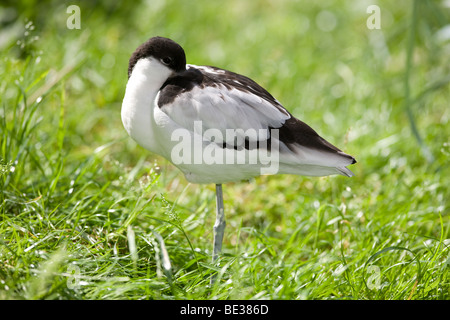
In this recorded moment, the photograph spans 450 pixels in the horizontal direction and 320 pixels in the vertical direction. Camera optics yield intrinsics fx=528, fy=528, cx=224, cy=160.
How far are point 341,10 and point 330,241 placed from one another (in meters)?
4.15

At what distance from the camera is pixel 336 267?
8.95 feet

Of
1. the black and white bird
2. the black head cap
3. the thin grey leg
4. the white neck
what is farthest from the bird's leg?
the black head cap

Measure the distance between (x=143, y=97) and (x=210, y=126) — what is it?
342mm

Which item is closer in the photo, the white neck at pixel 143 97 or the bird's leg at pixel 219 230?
the white neck at pixel 143 97

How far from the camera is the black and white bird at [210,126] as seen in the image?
7.87 feet

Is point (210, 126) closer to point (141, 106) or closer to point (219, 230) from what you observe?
point (141, 106)

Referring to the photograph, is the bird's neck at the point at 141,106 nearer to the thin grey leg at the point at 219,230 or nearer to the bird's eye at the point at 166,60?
the bird's eye at the point at 166,60

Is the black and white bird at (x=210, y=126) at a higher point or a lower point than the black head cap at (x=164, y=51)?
lower

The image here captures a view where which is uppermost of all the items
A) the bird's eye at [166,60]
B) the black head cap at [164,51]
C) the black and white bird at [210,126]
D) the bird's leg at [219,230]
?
the black head cap at [164,51]

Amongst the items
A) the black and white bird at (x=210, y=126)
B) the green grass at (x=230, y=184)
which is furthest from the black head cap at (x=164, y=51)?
the green grass at (x=230, y=184)

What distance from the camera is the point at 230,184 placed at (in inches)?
152

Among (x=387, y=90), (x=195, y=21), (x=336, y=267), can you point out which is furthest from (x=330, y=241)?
(x=195, y=21)

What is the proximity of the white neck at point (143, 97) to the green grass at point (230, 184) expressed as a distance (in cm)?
25
